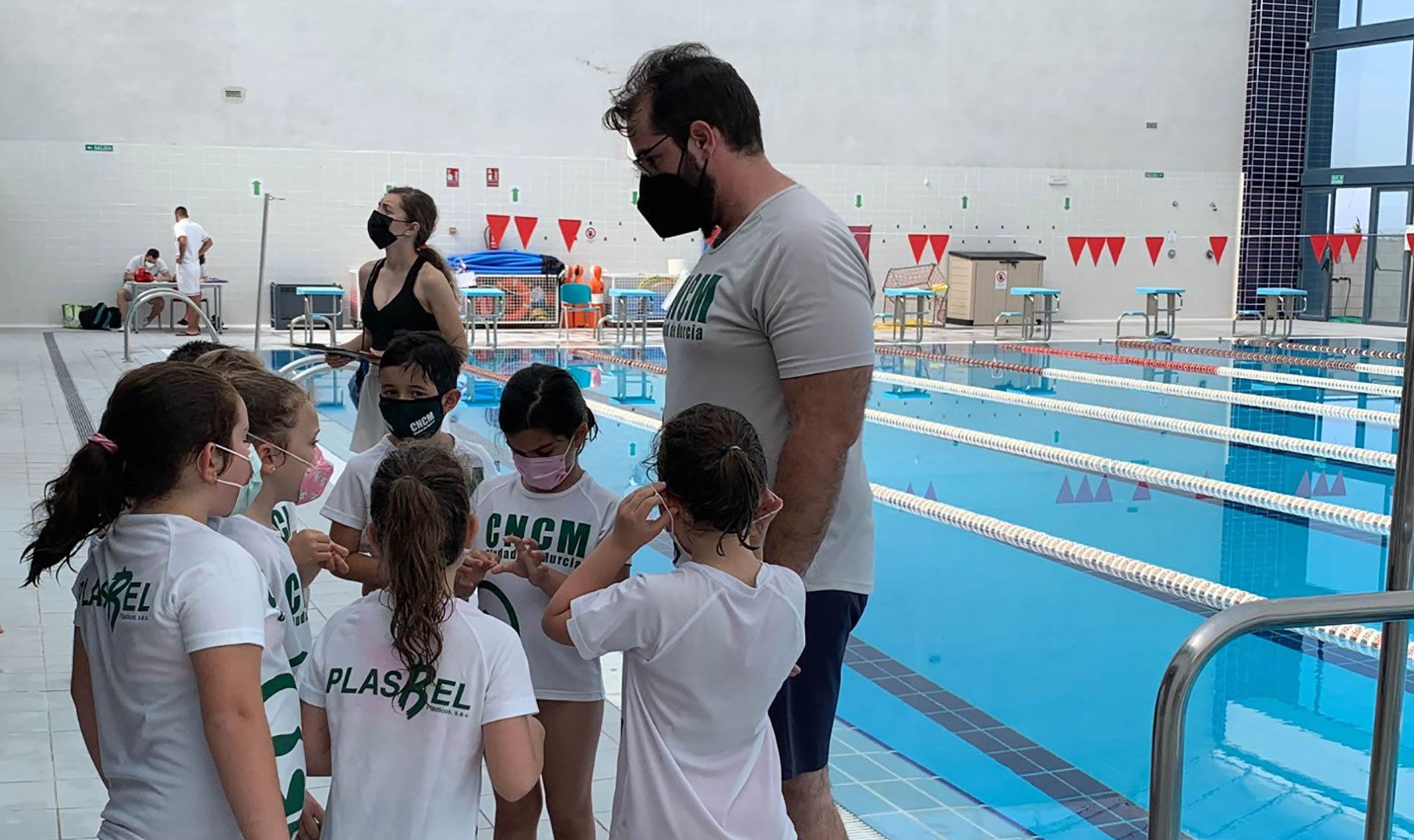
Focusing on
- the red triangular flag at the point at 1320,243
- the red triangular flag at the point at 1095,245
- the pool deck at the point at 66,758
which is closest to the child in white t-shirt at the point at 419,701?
the pool deck at the point at 66,758

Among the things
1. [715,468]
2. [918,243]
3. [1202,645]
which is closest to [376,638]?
[715,468]

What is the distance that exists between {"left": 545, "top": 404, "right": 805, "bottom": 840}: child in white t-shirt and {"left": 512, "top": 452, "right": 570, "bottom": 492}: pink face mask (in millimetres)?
452

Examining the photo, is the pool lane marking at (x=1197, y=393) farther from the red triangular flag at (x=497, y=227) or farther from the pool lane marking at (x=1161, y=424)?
the red triangular flag at (x=497, y=227)

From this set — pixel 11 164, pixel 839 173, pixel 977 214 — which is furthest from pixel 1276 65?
pixel 11 164

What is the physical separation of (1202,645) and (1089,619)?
4.06 m

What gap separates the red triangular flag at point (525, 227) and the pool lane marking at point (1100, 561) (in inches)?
402

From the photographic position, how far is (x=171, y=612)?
1697 mm

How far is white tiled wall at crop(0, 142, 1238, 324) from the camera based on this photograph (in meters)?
15.7

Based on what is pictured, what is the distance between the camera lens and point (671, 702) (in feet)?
6.64

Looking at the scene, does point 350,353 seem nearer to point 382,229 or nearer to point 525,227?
point 382,229

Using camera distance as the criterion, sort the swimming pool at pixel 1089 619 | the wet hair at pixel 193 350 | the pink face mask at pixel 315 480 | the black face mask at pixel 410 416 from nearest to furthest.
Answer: the pink face mask at pixel 315 480 < the wet hair at pixel 193 350 < the black face mask at pixel 410 416 < the swimming pool at pixel 1089 619

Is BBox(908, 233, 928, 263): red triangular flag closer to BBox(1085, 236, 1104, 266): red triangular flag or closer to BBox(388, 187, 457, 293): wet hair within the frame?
BBox(1085, 236, 1104, 266): red triangular flag

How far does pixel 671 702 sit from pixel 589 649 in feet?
0.49

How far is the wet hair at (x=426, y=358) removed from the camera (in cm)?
305
